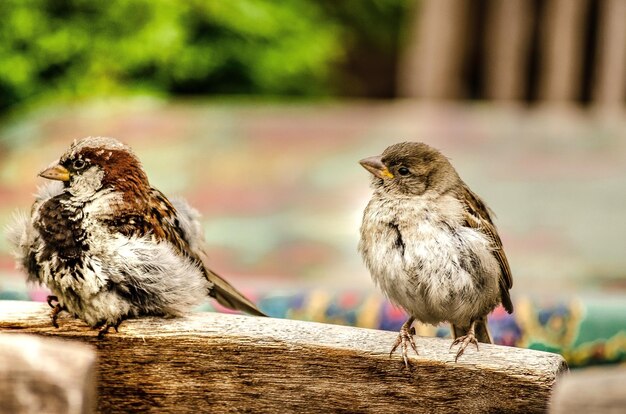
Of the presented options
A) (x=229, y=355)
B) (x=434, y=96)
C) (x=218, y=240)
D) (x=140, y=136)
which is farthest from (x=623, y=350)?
(x=434, y=96)

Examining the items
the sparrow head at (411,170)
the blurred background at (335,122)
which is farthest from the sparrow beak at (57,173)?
the blurred background at (335,122)

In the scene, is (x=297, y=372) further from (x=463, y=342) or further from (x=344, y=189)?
(x=344, y=189)

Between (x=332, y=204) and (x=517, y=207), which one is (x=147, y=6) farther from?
(x=517, y=207)

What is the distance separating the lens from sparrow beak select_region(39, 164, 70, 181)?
1.56m

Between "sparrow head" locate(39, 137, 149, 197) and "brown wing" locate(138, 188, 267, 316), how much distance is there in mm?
74

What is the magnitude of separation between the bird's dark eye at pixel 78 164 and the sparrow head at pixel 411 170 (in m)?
0.44

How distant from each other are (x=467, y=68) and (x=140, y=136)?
379 cm

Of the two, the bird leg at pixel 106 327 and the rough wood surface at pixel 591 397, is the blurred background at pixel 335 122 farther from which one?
the rough wood surface at pixel 591 397

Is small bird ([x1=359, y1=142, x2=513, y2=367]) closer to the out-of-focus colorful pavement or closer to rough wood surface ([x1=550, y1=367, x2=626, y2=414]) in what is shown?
the out-of-focus colorful pavement

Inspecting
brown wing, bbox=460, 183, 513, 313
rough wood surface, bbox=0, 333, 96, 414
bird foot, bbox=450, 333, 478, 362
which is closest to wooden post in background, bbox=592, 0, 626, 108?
brown wing, bbox=460, 183, 513, 313

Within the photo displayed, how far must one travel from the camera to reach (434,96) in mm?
8023

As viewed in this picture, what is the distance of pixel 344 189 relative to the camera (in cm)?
451

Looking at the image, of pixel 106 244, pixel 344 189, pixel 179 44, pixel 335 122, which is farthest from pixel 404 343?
pixel 179 44

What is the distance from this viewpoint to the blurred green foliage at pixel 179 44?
556cm
